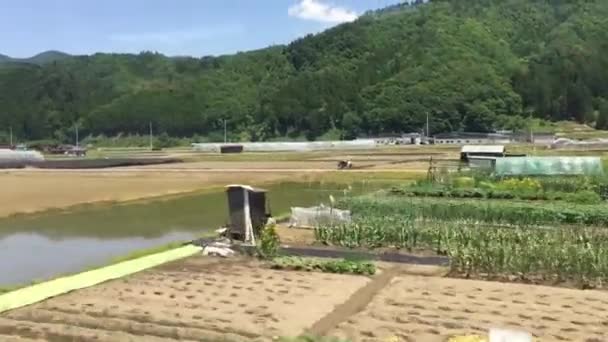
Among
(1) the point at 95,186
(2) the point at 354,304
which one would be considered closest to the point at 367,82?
(1) the point at 95,186

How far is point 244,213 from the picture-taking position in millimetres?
15172

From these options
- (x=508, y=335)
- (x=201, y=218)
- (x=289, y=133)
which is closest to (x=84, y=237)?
(x=201, y=218)

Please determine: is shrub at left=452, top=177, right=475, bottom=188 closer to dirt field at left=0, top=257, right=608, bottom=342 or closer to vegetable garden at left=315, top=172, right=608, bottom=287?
vegetable garden at left=315, top=172, right=608, bottom=287

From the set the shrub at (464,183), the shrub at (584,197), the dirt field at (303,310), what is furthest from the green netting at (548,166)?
the dirt field at (303,310)

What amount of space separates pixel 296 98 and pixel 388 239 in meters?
A: 106

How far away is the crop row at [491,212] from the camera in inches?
699

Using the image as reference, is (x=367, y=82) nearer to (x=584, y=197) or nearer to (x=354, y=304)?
(x=584, y=197)

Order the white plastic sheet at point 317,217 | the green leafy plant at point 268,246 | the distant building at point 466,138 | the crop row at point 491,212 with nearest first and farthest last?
1. the green leafy plant at point 268,246
2. the white plastic sheet at point 317,217
3. the crop row at point 491,212
4. the distant building at point 466,138

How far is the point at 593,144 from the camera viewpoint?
6384 cm

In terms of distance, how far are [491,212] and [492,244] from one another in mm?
5859

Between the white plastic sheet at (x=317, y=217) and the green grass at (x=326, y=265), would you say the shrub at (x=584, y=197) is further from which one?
the green grass at (x=326, y=265)

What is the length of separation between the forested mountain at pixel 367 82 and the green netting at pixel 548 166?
74.3m

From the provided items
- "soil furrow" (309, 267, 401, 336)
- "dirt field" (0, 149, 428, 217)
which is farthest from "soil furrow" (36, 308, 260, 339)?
"dirt field" (0, 149, 428, 217)

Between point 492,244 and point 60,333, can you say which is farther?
point 492,244
